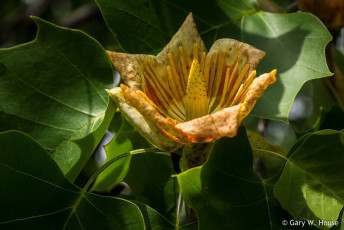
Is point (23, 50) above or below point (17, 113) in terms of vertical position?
above

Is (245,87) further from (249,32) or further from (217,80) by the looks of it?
(249,32)

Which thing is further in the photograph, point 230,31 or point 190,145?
point 230,31

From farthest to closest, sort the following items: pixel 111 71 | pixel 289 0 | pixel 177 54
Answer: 1. pixel 289 0
2. pixel 111 71
3. pixel 177 54

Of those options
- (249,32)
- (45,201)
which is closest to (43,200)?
(45,201)

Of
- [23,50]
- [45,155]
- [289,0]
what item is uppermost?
[23,50]

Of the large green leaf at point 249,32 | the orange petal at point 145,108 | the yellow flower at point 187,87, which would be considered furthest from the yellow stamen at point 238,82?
the orange petal at point 145,108

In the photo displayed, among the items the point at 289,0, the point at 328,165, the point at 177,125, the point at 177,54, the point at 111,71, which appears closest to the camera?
the point at 177,125

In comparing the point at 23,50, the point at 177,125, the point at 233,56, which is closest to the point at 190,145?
the point at 177,125

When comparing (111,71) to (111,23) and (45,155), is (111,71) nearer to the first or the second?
(111,23)

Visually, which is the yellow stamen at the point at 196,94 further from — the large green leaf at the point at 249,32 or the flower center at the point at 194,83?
the large green leaf at the point at 249,32
